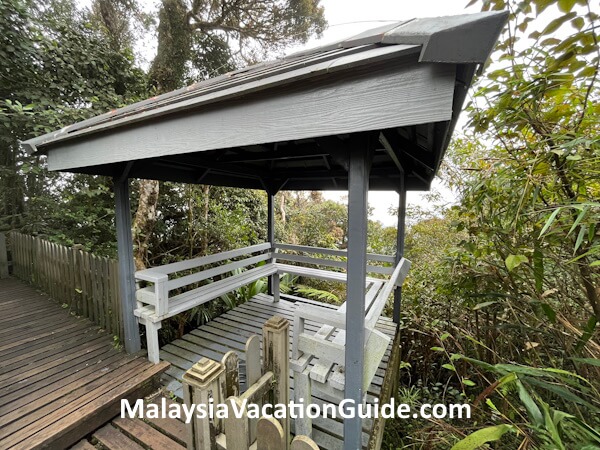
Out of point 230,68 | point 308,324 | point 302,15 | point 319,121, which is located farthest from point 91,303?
point 302,15

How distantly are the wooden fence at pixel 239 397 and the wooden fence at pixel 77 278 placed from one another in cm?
194

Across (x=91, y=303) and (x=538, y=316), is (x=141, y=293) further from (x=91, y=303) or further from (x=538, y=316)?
(x=538, y=316)

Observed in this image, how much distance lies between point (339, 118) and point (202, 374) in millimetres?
1328

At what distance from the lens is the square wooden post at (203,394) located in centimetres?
115

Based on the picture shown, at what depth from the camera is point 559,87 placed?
1254mm

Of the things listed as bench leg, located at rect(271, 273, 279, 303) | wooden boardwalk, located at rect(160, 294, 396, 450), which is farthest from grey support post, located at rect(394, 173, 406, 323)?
bench leg, located at rect(271, 273, 279, 303)

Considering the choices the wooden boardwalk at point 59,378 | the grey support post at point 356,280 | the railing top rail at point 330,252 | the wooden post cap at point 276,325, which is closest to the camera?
the grey support post at point 356,280

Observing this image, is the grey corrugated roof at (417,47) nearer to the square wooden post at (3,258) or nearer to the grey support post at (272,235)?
the grey support post at (272,235)

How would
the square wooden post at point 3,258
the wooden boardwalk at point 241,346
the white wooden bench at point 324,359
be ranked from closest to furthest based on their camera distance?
the white wooden bench at point 324,359, the wooden boardwalk at point 241,346, the square wooden post at point 3,258

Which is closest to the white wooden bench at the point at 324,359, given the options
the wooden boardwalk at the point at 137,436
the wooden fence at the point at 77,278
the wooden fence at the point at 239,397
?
the wooden fence at the point at 239,397

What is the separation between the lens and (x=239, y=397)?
4.16 feet

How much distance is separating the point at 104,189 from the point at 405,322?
5.94m

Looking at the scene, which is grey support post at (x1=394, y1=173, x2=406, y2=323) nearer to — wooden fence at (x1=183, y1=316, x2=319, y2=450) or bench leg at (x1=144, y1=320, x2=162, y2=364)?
wooden fence at (x1=183, y1=316, x2=319, y2=450)

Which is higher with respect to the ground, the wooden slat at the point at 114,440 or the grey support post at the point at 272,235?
the grey support post at the point at 272,235
